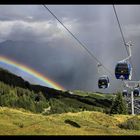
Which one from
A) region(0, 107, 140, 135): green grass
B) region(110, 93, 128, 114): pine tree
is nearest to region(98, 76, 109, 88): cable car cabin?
region(0, 107, 140, 135): green grass

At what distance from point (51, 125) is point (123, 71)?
12.4 meters

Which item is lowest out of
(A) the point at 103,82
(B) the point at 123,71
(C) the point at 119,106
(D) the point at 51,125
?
(D) the point at 51,125

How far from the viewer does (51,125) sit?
43344mm

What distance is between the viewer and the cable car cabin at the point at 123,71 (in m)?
50.1

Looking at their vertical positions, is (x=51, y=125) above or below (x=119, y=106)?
below

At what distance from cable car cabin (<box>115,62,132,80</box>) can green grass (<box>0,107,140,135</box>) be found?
21.6 feet

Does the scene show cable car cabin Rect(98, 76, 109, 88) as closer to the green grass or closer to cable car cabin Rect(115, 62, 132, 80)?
the green grass

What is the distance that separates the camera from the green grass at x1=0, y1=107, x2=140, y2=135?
3629cm

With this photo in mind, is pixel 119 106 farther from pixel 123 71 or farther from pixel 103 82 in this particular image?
pixel 123 71

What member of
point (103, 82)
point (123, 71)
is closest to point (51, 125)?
point (123, 71)

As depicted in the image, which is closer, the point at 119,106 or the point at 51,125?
the point at 51,125

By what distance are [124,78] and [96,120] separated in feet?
36.5

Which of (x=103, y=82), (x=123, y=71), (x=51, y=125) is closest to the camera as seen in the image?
(x=51, y=125)
